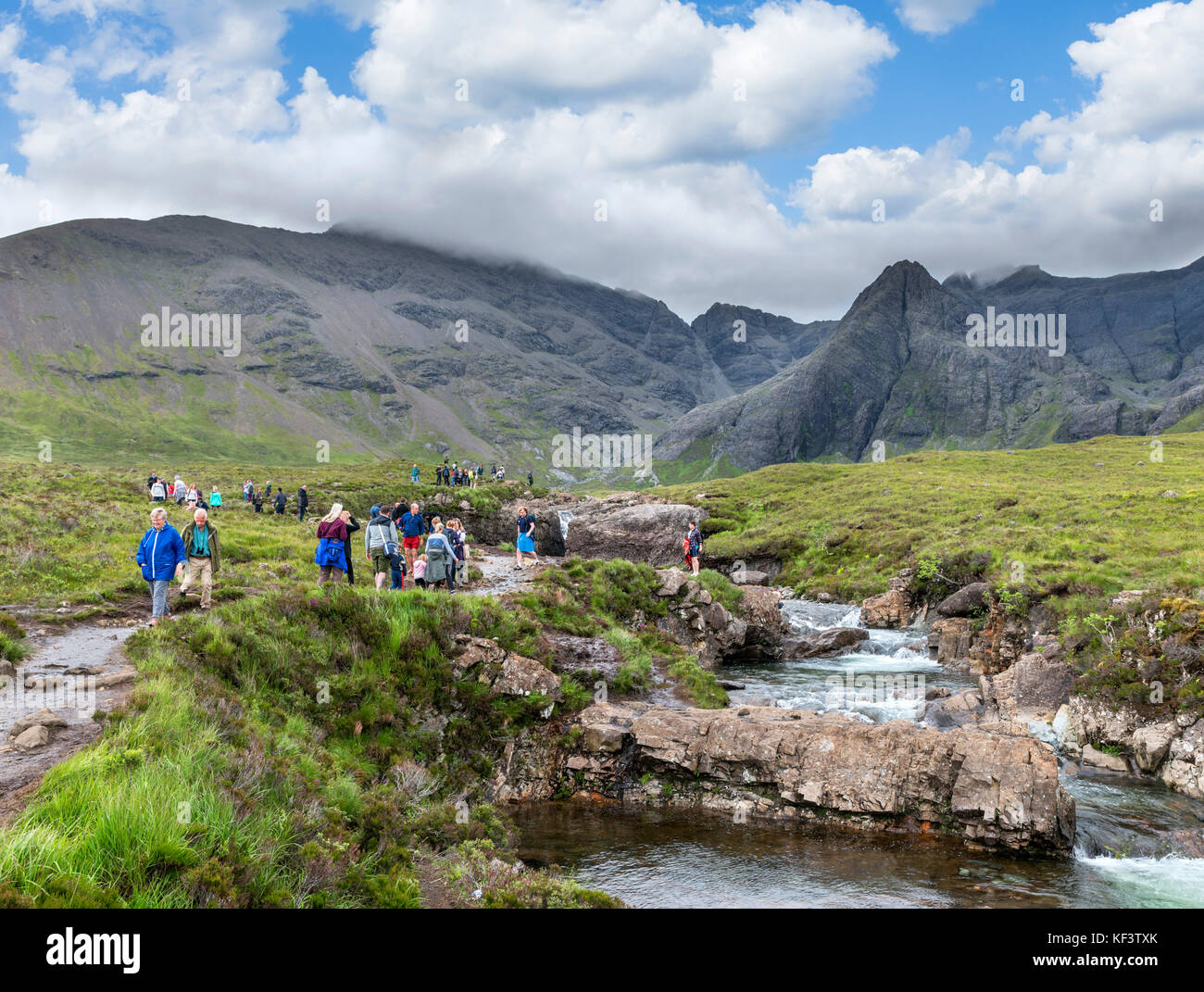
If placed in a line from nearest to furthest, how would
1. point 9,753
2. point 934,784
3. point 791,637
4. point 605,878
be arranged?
→ point 9,753, point 605,878, point 934,784, point 791,637

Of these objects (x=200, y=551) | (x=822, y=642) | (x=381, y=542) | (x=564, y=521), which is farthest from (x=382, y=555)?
(x=564, y=521)

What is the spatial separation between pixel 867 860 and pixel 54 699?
47.4 feet

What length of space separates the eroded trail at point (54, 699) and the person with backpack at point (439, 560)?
8.83 m

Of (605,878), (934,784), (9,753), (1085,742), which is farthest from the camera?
(1085,742)

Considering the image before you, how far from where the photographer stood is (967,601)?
32156 millimetres

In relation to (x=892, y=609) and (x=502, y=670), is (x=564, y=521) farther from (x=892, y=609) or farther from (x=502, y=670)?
(x=502, y=670)

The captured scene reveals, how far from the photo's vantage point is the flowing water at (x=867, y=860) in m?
11.8

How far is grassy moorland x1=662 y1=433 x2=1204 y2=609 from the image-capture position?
30188 mm

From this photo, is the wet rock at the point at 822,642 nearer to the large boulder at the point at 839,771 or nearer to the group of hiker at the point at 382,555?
the large boulder at the point at 839,771

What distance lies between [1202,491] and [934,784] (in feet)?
140

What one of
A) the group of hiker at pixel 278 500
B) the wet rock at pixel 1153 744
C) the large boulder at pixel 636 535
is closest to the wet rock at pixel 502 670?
the wet rock at pixel 1153 744
